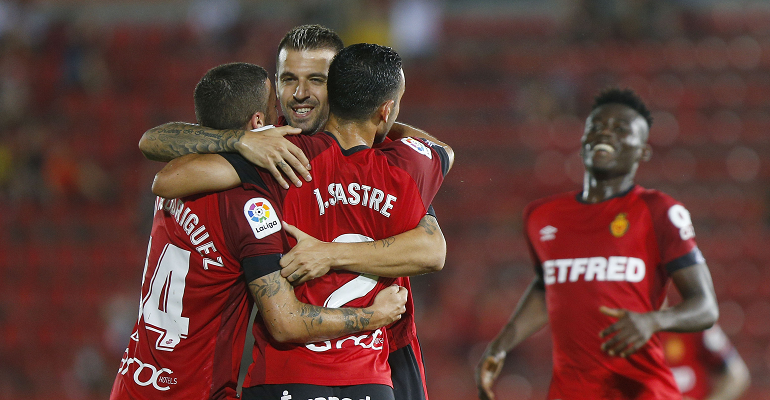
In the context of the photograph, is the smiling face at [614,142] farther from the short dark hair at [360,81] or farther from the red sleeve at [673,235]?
the short dark hair at [360,81]

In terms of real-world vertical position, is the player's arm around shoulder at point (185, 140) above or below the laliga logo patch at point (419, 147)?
above

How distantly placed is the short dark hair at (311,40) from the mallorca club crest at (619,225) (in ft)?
5.39

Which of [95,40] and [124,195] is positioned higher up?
[95,40]

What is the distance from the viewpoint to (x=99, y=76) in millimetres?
13117

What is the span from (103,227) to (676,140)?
7.99 metres

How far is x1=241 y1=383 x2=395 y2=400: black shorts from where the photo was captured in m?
2.78

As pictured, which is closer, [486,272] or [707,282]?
[707,282]

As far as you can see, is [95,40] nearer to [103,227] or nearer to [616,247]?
[103,227]

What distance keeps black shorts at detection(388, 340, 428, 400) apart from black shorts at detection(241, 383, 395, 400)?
347 mm

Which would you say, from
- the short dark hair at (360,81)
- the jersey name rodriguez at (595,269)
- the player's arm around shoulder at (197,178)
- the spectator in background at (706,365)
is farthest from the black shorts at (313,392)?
the spectator in background at (706,365)

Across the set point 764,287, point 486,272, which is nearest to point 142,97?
point 486,272

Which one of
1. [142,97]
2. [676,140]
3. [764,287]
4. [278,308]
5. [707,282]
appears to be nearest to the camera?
[278,308]

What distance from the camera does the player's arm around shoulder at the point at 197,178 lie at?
2830 millimetres

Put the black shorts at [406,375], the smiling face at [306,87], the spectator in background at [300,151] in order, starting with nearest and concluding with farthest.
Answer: the spectator in background at [300,151] → the black shorts at [406,375] → the smiling face at [306,87]
